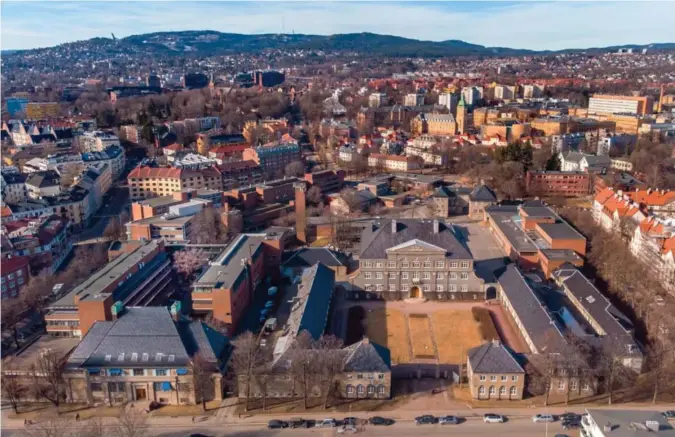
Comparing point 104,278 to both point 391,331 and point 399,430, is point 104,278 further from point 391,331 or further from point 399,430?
point 399,430

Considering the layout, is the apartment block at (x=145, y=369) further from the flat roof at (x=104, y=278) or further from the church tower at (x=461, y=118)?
the church tower at (x=461, y=118)

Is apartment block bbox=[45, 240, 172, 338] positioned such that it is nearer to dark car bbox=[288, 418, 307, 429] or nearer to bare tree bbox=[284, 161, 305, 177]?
dark car bbox=[288, 418, 307, 429]

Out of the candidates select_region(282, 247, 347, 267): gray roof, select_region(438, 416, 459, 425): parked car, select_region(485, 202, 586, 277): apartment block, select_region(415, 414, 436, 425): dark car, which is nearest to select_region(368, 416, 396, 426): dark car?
select_region(415, 414, 436, 425): dark car

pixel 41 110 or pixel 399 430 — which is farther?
pixel 41 110

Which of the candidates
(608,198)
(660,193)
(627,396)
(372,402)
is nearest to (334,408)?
(372,402)

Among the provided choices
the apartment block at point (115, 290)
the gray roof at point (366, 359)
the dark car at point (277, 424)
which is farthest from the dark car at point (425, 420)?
the apartment block at point (115, 290)

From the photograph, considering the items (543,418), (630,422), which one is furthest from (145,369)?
(630,422)

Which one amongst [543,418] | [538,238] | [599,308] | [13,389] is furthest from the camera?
[538,238]
